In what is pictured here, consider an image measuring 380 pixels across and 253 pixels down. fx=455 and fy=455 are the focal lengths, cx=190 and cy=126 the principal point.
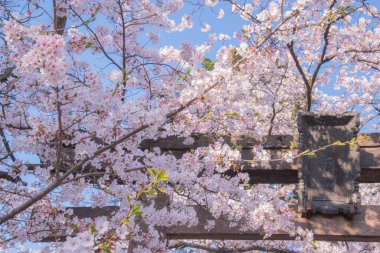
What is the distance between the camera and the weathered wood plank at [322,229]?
5.21 meters

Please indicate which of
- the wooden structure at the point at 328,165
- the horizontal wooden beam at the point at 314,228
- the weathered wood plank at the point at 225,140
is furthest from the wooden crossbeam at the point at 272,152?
the horizontal wooden beam at the point at 314,228

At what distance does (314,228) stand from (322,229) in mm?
89

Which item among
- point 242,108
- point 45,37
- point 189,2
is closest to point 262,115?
point 242,108

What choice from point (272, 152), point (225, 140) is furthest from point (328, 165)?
point (225, 140)

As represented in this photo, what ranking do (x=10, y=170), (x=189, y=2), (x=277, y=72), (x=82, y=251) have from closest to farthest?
1. (x=82, y=251)
2. (x=10, y=170)
3. (x=189, y=2)
4. (x=277, y=72)

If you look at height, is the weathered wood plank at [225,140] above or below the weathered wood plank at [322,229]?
above

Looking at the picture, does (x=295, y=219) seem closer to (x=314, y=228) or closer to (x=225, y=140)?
(x=314, y=228)

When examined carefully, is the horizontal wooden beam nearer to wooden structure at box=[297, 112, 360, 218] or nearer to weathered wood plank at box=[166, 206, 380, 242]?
weathered wood plank at box=[166, 206, 380, 242]

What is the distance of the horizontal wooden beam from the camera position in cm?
521

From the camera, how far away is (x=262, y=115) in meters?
9.12

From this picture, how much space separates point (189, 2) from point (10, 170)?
352cm

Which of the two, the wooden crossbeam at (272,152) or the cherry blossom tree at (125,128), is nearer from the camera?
the cherry blossom tree at (125,128)

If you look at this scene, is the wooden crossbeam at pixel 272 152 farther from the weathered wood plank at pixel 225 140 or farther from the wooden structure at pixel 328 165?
the wooden structure at pixel 328 165

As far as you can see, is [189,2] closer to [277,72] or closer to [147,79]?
[147,79]
